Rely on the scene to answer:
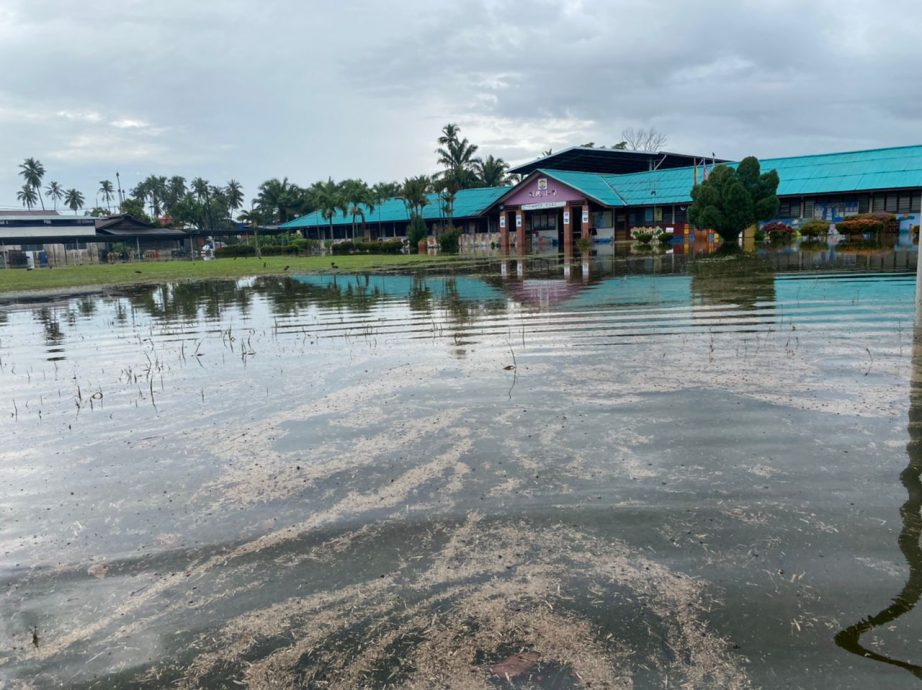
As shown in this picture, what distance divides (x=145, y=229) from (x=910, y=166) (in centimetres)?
6770

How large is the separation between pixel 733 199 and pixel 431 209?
32.8 metres

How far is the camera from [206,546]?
397 cm

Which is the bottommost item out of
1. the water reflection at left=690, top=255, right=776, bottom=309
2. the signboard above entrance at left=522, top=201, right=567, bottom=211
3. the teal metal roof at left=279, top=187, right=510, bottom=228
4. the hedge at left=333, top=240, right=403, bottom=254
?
the water reflection at left=690, top=255, right=776, bottom=309

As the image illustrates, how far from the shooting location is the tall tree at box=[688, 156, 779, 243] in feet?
120

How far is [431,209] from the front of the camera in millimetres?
63844

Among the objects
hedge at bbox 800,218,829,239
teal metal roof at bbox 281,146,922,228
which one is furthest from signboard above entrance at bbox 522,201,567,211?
hedge at bbox 800,218,829,239

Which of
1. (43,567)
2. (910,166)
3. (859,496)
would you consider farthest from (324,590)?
(910,166)

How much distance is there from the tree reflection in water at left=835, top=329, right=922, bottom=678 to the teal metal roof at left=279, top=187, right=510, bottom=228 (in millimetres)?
54556

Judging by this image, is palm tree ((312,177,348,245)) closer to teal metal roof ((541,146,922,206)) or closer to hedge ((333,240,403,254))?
hedge ((333,240,403,254))

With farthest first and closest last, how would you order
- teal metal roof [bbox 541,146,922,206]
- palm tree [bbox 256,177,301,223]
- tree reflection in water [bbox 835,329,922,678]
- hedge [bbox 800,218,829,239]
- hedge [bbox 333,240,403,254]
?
1. palm tree [bbox 256,177,301,223]
2. hedge [bbox 333,240,403,254]
3. teal metal roof [bbox 541,146,922,206]
4. hedge [bbox 800,218,829,239]
5. tree reflection in water [bbox 835,329,922,678]

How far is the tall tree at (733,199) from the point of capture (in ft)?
120

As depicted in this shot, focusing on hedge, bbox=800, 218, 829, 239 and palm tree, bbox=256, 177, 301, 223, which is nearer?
hedge, bbox=800, 218, 829, 239

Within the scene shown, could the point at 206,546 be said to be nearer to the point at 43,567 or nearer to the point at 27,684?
the point at 43,567

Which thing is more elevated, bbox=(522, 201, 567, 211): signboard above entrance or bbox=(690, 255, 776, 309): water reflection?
bbox=(522, 201, 567, 211): signboard above entrance
